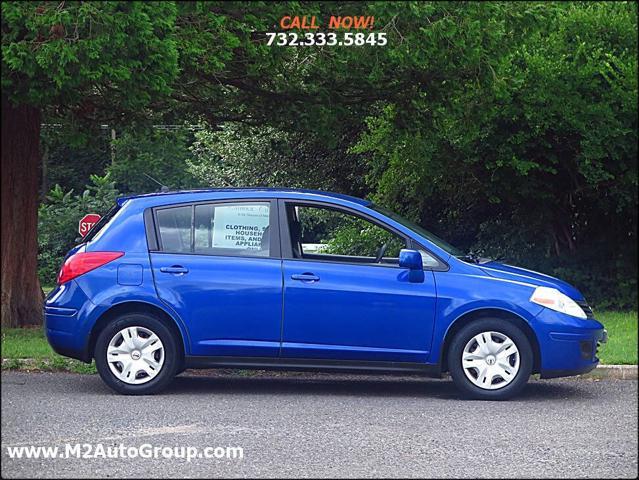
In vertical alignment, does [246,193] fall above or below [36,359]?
above

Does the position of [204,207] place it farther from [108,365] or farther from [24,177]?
[24,177]

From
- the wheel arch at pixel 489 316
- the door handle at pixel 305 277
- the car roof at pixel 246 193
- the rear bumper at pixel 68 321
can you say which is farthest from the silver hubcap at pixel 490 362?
the rear bumper at pixel 68 321

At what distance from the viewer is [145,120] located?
14.7 m

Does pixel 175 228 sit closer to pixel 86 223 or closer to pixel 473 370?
pixel 473 370

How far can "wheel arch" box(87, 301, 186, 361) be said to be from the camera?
8367 millimetres

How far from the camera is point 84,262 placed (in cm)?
851

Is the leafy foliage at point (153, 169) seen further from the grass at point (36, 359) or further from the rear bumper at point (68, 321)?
the rear bumper at point (68, 321)

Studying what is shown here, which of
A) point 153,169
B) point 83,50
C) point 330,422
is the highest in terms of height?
point 153,169

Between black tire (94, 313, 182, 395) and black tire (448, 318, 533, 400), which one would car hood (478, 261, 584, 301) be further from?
black tire (94, 313, 182, 395)

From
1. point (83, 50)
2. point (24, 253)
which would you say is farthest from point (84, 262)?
point (24, 253)

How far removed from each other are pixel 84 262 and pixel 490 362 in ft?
11.1

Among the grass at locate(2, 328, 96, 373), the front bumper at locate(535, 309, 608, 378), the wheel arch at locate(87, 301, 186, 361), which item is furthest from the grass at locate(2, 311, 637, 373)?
the wheel arch at locate(87, 301, 186, 361)

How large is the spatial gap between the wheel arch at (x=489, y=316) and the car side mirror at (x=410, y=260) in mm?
534

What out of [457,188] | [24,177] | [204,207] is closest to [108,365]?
[204,207]
